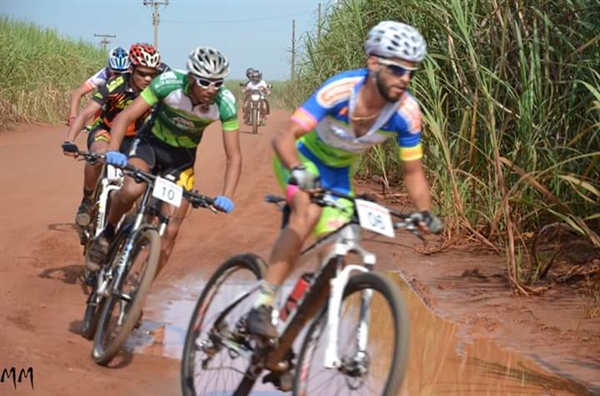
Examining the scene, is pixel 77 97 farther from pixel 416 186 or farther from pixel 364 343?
pixel 364 343

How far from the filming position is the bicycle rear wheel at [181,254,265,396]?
19.1ft

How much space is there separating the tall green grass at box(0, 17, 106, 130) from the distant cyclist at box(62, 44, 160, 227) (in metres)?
16.0

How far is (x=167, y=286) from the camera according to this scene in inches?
380

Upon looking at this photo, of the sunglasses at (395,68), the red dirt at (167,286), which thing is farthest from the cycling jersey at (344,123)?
the red dirt at (167,286)

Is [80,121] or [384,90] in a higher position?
[384,90]

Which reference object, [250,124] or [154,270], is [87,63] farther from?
[154,270]

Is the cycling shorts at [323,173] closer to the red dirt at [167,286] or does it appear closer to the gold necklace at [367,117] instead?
the gold necklace at [367,117]

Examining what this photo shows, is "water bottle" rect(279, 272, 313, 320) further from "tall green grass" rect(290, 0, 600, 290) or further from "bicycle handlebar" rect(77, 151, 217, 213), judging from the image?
"tall green grass" rect(290, 0, 600, 290)

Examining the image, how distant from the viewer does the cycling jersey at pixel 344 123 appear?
5.53 metres

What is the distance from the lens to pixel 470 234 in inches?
432

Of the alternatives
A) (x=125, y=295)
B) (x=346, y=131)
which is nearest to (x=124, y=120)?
(x=125, y=295)

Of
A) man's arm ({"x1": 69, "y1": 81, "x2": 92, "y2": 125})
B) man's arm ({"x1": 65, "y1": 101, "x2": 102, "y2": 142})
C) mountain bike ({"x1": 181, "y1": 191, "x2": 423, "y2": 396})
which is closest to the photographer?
mountain bike ({"x1": 181, "y1": 191, "x2": 423, "y2": 396})

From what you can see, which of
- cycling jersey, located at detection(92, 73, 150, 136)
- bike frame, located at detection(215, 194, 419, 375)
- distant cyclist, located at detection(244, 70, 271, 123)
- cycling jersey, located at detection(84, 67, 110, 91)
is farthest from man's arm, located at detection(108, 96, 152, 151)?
distant cyclist, located at detection(244, 70, 271, 123)

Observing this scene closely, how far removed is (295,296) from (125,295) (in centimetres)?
186
